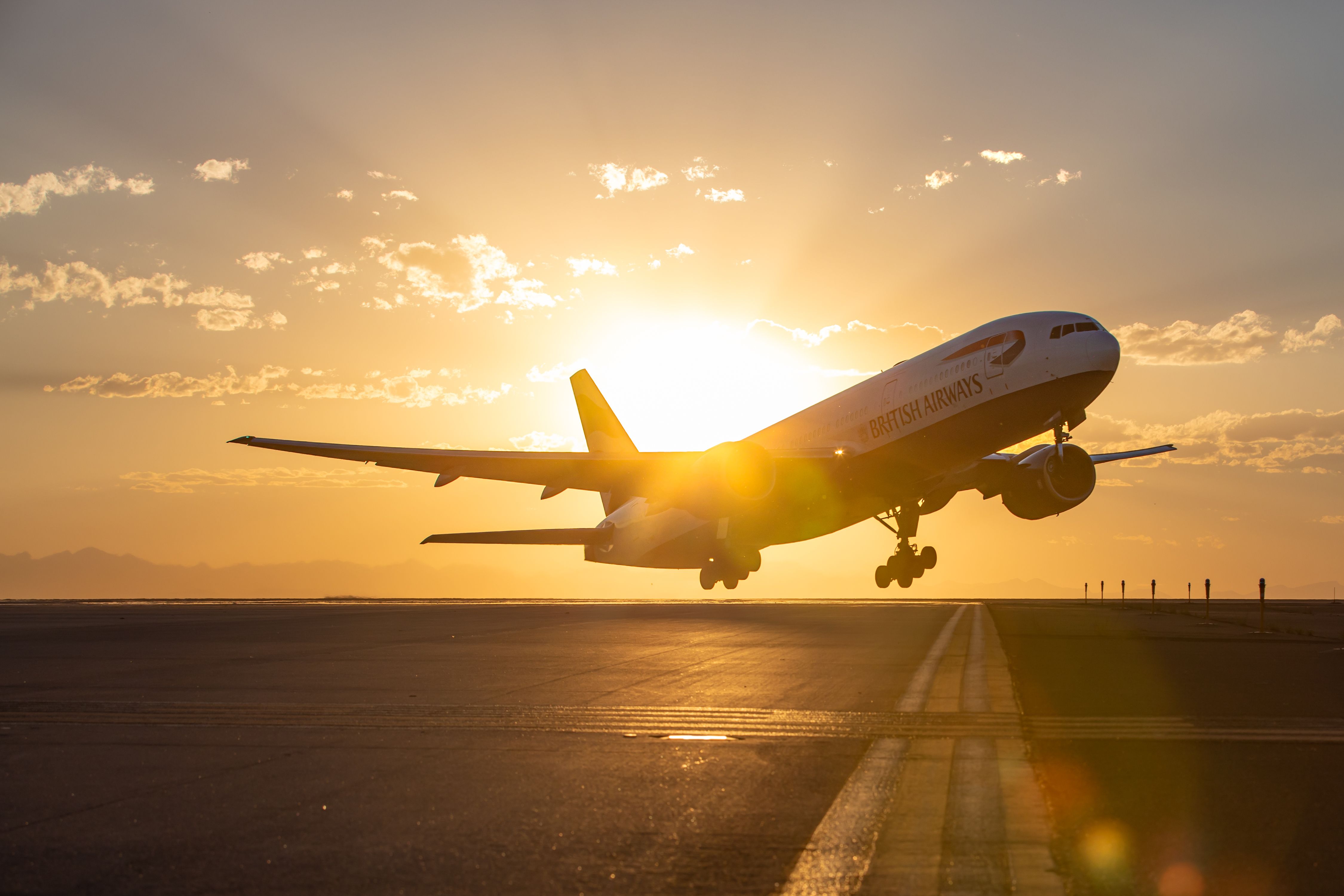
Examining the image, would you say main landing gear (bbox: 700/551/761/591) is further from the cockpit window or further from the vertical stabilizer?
the cockpit window

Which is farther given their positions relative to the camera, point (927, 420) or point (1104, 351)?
point (927, 420)

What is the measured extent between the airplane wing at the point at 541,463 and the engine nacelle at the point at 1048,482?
18.5 feet

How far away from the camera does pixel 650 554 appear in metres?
40.1

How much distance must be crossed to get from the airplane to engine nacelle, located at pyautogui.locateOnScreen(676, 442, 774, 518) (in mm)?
40

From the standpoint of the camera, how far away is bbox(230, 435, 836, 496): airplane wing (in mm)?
25641

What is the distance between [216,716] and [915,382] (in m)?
19.8

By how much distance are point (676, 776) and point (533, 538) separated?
39.2m

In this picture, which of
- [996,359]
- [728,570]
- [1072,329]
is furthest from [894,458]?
[728,570]

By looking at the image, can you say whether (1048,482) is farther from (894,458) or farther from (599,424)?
(599,424)

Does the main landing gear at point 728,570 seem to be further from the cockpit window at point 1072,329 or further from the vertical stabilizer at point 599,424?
the cockpit window at point 1072,329

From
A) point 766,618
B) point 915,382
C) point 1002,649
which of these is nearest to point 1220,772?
point 1002,649

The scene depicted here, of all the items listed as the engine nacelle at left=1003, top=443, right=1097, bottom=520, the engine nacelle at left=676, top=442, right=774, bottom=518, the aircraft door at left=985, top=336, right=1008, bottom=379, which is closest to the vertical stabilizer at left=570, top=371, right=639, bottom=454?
the engine nacelle at left=676, top=442, right=774, bottom=518

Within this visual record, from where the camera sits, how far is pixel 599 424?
4547cm

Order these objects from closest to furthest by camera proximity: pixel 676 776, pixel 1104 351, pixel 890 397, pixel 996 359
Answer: pixel 676 776
pixel 1104 351
pixel 996 359
pixel 890 397
